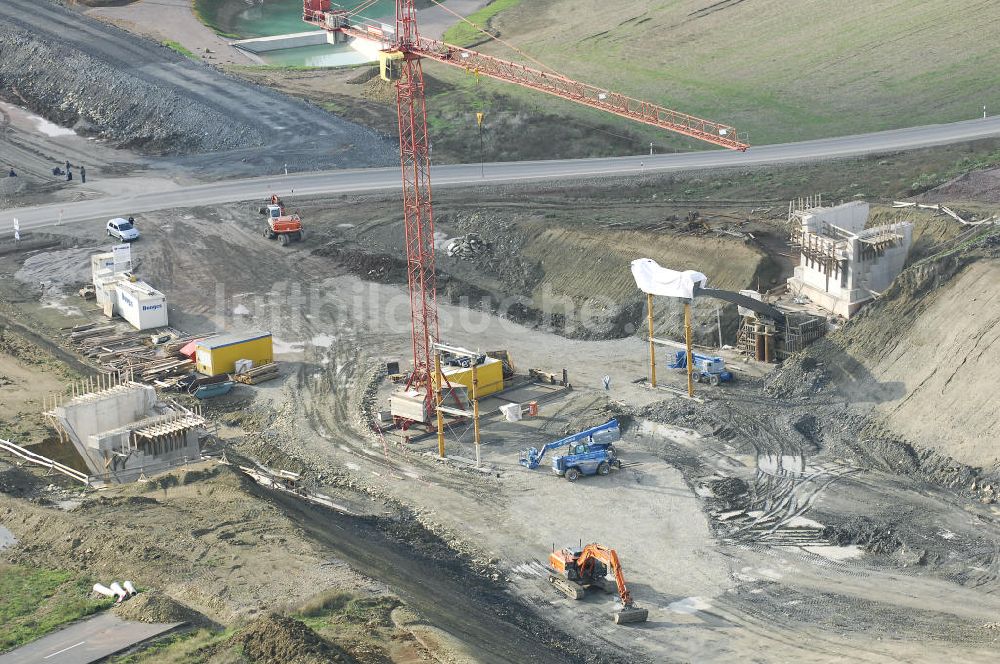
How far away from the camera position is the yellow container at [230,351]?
2362 inches

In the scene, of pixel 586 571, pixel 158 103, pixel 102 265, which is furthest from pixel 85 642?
pixel 158 103

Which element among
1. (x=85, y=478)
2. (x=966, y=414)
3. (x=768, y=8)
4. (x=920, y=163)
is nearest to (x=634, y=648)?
(x=966, y=414)

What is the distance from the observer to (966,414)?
1919 inches

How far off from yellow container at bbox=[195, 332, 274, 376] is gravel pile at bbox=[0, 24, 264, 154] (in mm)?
33751

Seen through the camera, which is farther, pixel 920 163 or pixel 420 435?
pixel 920 163

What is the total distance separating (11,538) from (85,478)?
21.0 ft

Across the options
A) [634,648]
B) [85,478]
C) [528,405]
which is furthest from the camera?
[528,405]

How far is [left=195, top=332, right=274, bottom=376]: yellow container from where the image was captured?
197 feet

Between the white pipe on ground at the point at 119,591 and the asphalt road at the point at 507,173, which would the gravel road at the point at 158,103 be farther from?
the white pipe on ground at the point at 119,591

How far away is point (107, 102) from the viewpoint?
318 ft

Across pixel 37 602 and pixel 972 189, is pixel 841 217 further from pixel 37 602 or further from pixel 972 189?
pixel 37 602

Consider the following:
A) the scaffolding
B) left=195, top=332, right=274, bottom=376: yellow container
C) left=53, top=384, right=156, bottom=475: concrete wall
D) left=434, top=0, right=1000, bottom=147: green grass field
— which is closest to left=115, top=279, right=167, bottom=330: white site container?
left=195, top=332, right=274, bottom=376: yellow container

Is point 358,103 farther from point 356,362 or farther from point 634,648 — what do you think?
point 634,648

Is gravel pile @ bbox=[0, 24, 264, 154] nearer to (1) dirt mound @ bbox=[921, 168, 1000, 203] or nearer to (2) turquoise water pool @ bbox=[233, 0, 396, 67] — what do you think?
(2) turquoise water pool @ bbox=[233, 0, 396, 67]
